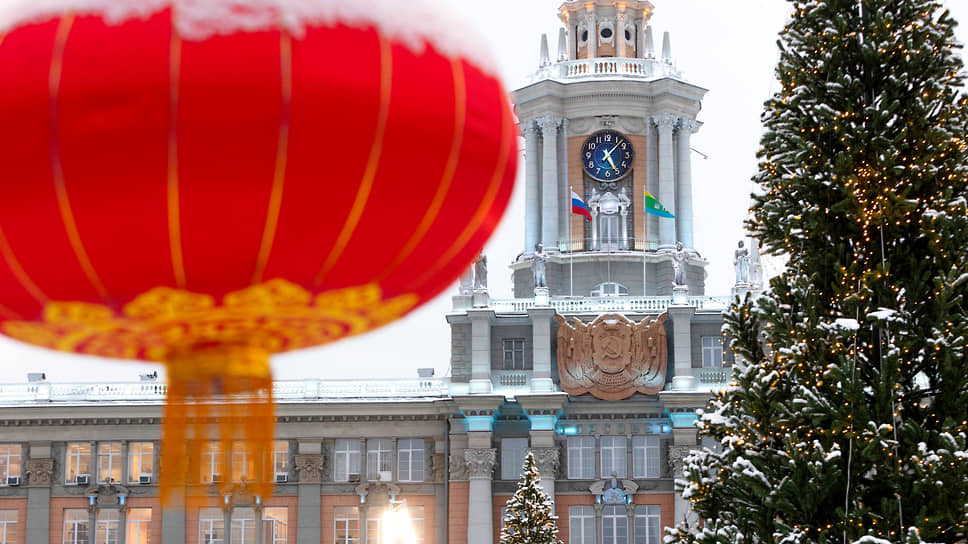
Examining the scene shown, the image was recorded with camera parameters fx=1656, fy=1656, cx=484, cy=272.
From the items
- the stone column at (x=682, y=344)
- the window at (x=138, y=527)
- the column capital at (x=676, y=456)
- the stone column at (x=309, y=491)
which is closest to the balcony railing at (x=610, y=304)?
the stone column at (x=682, y=344)

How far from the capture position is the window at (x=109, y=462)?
70.9m

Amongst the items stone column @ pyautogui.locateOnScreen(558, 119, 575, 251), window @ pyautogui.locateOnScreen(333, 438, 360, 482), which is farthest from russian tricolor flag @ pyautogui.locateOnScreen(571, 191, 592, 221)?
window @ pyautogui.locateOnScreen(333, 438, 360, 482)

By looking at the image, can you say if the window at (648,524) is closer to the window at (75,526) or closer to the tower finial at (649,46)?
the tower finial at (649,46)

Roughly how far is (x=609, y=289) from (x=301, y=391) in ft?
49.5

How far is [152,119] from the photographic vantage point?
8992mm

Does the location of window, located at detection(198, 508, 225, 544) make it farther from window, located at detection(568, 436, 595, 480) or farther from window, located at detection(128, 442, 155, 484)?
window, located at detection(568, 436, 595, 480)

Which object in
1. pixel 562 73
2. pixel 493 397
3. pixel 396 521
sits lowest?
pixel 396 521

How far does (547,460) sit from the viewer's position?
6912cm

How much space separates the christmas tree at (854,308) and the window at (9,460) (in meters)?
53.8

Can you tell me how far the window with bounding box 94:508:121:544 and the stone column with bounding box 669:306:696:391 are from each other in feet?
79.6

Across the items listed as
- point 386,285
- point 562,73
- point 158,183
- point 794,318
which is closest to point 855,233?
point 794,318

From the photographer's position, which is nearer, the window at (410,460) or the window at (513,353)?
the window at (410,460)

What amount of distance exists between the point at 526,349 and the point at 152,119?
6256 centimetres

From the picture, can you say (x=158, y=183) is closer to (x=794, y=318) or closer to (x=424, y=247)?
(x=424, y=247)
